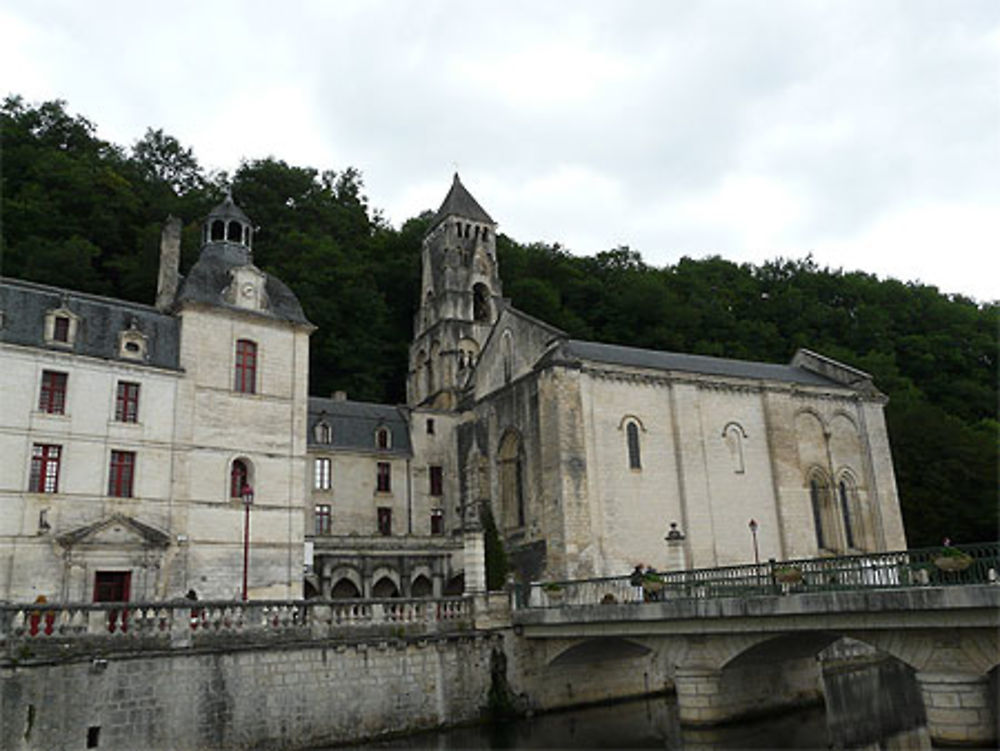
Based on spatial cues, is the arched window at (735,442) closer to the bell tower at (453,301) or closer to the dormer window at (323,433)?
the bell tower at (453,301)

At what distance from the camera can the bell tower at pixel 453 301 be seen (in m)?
43.9

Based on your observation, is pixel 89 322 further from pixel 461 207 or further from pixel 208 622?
pixel 461 207

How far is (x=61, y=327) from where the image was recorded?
2336 centimetres

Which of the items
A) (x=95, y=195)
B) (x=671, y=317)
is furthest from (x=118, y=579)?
(x=671, y=317)

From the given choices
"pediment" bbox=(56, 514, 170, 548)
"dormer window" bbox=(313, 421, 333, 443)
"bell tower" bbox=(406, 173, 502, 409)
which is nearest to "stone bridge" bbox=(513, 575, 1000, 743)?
"pediment" bbox=(56, 514, 170, 548)

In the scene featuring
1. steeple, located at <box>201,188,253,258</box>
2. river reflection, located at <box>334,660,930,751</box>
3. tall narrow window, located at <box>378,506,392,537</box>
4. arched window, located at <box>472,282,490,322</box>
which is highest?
arched window, located at <box>472,282,490,322</box>

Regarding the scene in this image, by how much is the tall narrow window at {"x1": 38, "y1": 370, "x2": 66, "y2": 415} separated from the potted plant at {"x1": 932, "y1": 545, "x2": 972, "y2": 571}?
73.8ft

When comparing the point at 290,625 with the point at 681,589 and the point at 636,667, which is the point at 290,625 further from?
the point at 636,667

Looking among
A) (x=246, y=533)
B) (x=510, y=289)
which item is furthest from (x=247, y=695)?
(x=510, y=289)

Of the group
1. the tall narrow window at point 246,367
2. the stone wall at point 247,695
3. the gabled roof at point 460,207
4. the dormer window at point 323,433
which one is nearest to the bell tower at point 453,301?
the gabled roof at point 460,207

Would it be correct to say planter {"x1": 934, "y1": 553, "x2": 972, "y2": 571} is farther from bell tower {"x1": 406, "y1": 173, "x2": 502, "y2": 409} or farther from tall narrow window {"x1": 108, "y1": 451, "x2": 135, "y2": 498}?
bell tower {"x1": 406, "y1": 173, "x2": 502, "y2": 409}

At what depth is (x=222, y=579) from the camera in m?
24.4

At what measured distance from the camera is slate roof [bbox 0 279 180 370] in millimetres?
22594

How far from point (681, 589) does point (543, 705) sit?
19.2ft
